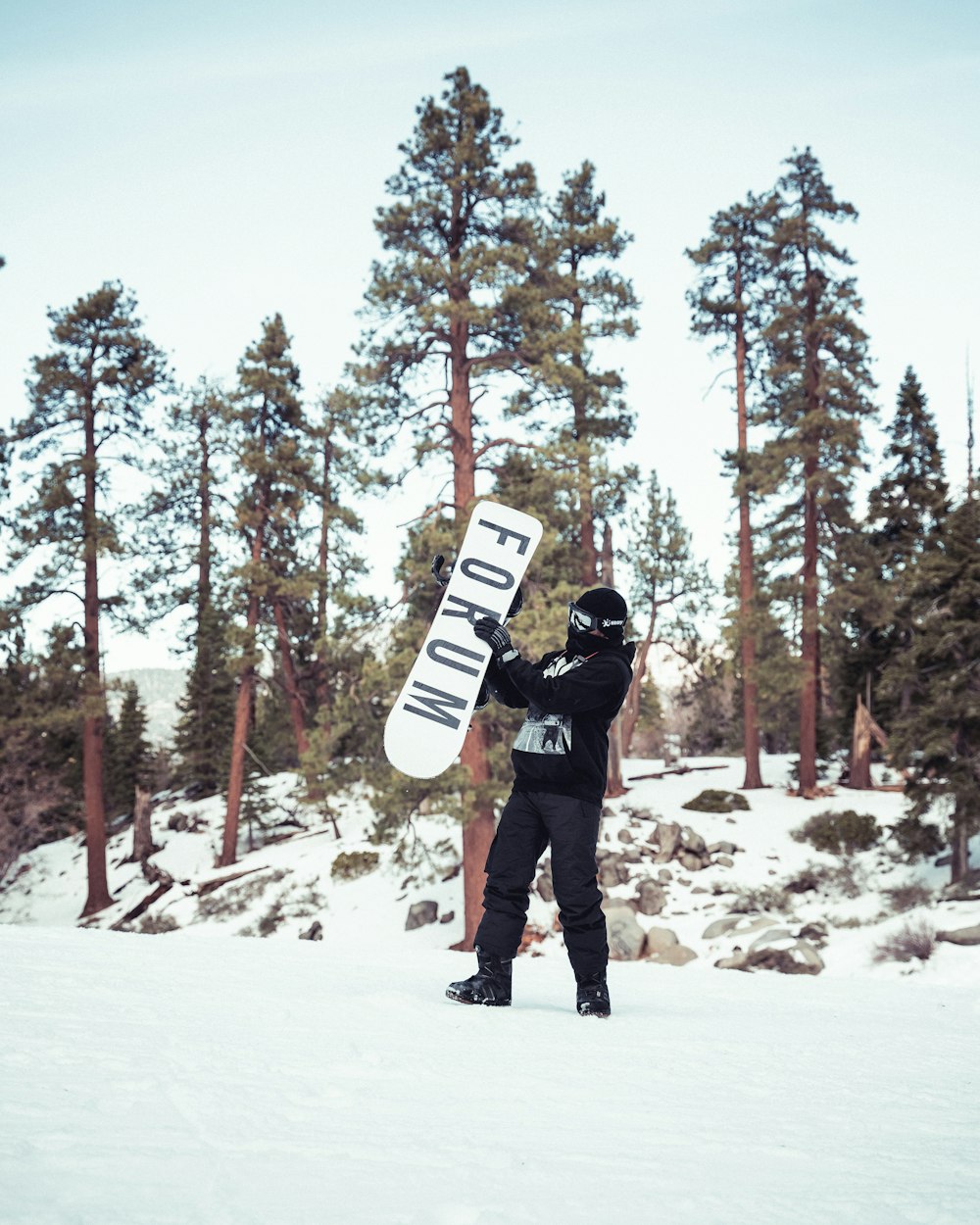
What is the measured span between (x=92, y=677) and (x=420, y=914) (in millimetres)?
8762

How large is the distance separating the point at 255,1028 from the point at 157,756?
32.5 metres

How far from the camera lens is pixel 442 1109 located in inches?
88.1

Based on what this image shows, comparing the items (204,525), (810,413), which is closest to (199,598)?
(204,525)

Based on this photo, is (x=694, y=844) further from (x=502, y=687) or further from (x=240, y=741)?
(x=502, y=687)

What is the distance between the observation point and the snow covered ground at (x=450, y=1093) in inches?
64.9

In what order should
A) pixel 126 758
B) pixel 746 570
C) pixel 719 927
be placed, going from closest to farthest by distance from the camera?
pixel 719 927, pixel 746 570, pixel 126 758

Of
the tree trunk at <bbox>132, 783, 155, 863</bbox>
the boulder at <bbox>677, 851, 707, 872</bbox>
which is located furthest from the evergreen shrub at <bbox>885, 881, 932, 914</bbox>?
the tree trunk at <bbox>132, 783, 155, 863</bbox>

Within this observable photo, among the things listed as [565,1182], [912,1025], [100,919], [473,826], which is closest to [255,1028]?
[565,1182]

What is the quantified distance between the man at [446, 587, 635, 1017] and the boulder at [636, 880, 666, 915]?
13628 millimetres

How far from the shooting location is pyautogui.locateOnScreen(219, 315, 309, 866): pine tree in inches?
910

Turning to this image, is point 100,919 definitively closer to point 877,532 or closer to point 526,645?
point 526,645

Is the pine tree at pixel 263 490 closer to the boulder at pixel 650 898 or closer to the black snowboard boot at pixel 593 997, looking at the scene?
the boulder at pixel 650 898

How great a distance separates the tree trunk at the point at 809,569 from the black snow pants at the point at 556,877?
19.5 metres

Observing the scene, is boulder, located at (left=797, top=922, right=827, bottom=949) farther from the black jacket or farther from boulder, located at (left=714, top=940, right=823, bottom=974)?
the black jacket
